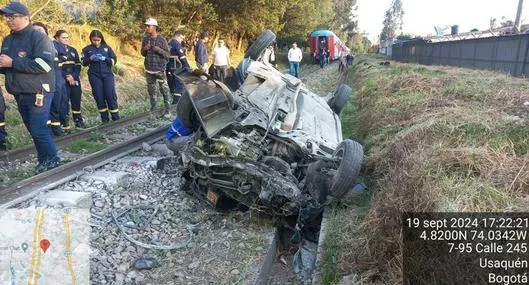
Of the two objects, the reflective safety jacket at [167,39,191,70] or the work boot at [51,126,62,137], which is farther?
the reflective safety jacket at [167,39,191,70]

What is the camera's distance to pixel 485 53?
14.0 m

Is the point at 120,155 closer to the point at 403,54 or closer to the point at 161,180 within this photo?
the point at 161,180

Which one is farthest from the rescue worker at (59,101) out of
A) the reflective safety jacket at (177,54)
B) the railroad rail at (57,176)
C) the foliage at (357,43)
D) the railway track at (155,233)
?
the foliage at (357,43)

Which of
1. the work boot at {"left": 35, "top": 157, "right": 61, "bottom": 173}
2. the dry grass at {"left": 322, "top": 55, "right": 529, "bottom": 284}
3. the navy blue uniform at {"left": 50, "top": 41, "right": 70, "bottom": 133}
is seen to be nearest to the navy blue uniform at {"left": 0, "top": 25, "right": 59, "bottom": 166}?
the work boot at {"left": 35, "top": 157, "right": 61, "bottom": 173}

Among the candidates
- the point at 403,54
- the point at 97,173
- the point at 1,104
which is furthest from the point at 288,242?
the point at 403,54

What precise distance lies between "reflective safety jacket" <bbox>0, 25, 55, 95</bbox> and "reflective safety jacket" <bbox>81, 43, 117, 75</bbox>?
2.58 metres

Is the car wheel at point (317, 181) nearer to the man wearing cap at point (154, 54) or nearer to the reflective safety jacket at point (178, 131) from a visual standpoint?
the reflective safety jacket at point (178, 131)

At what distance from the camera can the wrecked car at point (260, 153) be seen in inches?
152

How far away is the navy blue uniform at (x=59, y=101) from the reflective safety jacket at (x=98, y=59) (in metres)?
0.39

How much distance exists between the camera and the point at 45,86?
4.81 m

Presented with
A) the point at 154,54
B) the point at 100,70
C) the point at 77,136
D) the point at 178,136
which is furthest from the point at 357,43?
the point at 178,136

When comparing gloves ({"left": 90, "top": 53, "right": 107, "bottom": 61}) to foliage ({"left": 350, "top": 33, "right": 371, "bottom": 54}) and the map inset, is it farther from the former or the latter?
foliage ({"left": 350, "top": 33, "right": 371, "bottom": 54})

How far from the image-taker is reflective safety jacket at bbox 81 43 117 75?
24.3ft

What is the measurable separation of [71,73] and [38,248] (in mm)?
5970
